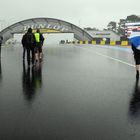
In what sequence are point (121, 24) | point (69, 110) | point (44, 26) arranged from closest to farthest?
point (69, 110)
point (44, 26)
point (121, 24)

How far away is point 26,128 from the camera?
4.57m

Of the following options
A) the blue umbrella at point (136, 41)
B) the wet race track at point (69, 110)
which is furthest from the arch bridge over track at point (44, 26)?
the wet race track at point (69, 110)

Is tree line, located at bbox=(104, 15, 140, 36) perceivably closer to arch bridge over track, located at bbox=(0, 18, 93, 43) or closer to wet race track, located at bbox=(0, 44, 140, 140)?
arch bridge over track, located at bbox=(0, 18, 93, 43)

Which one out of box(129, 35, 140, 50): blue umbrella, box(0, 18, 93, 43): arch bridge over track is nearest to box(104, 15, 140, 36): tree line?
box(0, 18, 93, 43): arch bridge over track

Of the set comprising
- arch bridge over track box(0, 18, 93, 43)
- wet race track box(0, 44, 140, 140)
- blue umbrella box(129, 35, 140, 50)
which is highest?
arch bridge over track box(0, 18, 93, 43)

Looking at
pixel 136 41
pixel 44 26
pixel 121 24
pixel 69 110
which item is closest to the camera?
pixel 69 110

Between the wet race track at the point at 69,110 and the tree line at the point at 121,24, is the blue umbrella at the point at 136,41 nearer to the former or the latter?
the wet race track at the point at 69,110

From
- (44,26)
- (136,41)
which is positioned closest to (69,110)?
(136,41)

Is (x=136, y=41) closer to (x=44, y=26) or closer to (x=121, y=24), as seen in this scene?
Answer: (x=44, y=26)

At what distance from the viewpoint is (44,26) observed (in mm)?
95375

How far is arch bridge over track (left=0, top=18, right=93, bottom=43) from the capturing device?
94875 mm

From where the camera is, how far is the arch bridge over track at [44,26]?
94875mm

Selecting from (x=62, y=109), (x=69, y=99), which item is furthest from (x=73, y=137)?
(x=69, y=99)

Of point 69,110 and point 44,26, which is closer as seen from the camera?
point 69,110
